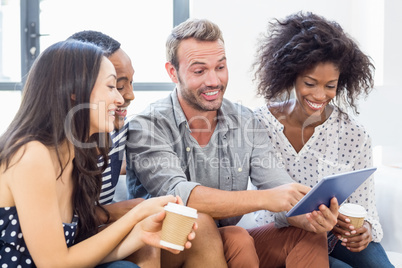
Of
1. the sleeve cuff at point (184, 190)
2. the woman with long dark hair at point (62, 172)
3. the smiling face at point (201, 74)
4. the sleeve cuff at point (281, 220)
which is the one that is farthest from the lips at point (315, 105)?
the woman with long dark hair at point (62, 172)

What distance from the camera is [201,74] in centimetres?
187

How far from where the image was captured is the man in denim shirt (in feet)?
5.40

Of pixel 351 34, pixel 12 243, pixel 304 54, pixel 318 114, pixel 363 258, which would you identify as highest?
pixel 351 34

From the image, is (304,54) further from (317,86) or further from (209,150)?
(209,150)

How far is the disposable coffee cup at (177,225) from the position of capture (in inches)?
46.6

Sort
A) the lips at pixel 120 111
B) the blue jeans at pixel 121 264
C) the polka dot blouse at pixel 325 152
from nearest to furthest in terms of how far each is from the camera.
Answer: the blue jeans at pixel 121 264 → the lips at pixel 120 111 → the polka dot blouse at pixel 325 152

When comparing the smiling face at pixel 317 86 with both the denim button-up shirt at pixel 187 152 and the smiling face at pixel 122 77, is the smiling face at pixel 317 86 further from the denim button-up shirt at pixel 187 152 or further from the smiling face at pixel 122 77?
the smiling face at pixel 122 77

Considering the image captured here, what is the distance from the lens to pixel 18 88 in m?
3.36

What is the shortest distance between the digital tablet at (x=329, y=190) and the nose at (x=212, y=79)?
1.96 feet

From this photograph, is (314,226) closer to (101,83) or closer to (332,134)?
(332,134)

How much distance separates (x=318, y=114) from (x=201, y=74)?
501 mm

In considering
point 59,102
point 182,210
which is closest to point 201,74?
point 59,102

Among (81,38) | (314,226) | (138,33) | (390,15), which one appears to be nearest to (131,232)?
(314,226)

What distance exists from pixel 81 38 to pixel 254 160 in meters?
0.77
